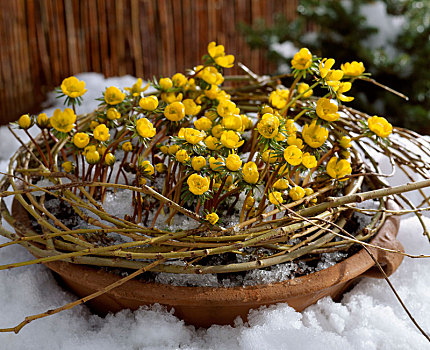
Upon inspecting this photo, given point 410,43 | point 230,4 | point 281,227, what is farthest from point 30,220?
point 230,4

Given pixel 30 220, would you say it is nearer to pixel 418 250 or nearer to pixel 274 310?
pixel 274 310

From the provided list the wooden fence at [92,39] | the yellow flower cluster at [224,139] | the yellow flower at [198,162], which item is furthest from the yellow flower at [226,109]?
the wooden fence at [92,39]

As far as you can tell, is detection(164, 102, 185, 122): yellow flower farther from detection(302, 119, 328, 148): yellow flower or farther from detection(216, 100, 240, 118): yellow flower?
detection(302, 119, 328, 148): yellow flower

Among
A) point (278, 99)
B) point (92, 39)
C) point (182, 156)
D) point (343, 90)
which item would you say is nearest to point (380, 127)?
point (343, 90)

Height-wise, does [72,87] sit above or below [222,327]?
above

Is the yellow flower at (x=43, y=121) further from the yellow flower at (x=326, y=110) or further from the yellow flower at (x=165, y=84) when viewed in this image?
the yellow flower at (x=326, y=110)

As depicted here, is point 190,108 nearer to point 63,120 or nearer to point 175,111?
point 175,111

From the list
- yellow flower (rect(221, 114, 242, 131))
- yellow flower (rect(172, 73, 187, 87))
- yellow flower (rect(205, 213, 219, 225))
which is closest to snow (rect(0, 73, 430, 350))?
yellow flower (rect(205, 213, 219, 225))
